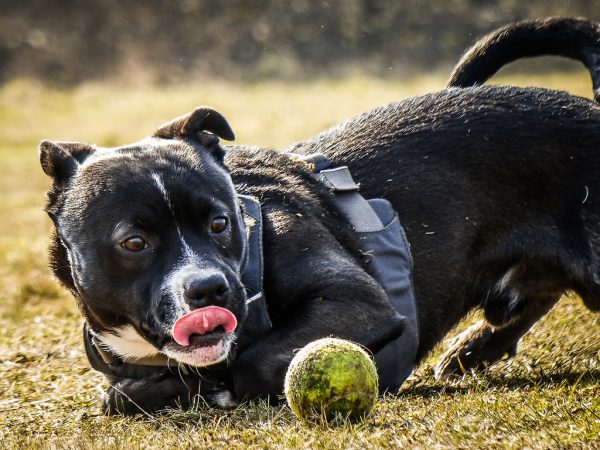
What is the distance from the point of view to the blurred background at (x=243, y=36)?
19.9 metres

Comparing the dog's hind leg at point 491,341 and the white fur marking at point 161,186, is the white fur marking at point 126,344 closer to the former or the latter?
the white fur marking at point 161,186

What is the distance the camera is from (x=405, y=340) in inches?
149

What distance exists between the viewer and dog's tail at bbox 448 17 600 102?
4.67m

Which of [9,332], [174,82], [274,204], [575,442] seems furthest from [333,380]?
[174,82]

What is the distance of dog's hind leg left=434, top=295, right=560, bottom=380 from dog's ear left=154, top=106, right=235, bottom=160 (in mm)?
1411

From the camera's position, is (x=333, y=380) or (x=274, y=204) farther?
(x=274, y=204)

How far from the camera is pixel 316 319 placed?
11.6 feet

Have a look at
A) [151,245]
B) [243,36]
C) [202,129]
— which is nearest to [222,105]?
[243,36]

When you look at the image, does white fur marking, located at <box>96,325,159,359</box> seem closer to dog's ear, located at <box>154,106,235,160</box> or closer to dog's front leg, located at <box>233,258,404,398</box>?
dog's front leg, located at <box>233,258,404,398</box>

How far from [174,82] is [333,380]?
55.0 ft

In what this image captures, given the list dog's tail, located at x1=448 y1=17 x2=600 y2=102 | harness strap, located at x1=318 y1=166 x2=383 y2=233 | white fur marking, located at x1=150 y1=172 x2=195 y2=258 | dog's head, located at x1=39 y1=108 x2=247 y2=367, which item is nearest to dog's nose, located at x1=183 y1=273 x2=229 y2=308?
dog's head, located at x1=39 y1=108 x2=247 y2=367

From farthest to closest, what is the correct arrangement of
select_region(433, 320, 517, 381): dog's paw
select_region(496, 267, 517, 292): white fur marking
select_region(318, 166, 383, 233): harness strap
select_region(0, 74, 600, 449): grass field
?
select_region(433, 320, 517, 381): dog's paw
select_region(496, 267, 517, 292): white fur marking
select_region(318, 166, 383, 233): harness strap
select_region(0, 74, 600, 449): grass field

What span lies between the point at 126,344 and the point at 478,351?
65.8 inches

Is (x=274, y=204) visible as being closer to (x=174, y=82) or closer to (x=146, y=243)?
(x=146, y=243)
